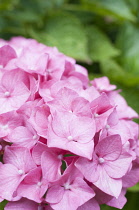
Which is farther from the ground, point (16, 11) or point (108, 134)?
point (108, 134)

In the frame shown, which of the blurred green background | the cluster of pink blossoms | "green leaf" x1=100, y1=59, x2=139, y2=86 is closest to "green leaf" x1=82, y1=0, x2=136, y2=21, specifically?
the blurred green background

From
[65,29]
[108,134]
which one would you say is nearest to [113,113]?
[108,134]

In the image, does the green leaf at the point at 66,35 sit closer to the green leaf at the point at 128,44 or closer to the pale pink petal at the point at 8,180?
the green leaf at the point at 128,44

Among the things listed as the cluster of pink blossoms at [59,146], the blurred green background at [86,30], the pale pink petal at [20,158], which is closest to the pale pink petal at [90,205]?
the cluster of pink blossoms at [59,146]

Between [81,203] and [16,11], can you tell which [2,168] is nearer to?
[81,203]

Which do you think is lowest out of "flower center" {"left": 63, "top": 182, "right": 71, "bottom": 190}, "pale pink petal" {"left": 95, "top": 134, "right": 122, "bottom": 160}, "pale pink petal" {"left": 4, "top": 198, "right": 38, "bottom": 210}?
"pale pink petal" {"left": 4, "top": 198, "right": 38, "bottom": 210}

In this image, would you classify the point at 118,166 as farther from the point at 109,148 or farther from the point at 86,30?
the point at 86,30

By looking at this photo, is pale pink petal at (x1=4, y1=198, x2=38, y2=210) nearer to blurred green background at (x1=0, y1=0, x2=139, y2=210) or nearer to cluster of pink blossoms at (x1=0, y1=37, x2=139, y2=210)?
cluster of pink blossoms at (x1=0, y1=37, x2=139, y2=210)
